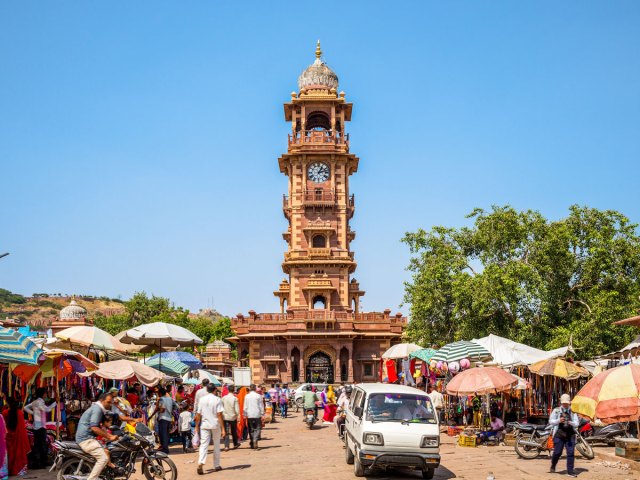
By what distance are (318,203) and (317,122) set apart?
905cm

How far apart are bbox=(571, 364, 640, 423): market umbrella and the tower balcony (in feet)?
146

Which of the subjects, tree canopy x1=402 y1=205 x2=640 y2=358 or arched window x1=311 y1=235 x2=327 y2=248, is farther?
arched window x1=311 y1=235 x2=327 y2=248

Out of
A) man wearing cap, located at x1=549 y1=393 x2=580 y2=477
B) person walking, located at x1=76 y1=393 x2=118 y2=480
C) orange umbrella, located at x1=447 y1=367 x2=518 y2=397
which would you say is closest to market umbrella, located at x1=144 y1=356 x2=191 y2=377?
orange umbrella, located at x1=447 y1=367 x2=518 y2=397

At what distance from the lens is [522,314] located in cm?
3509

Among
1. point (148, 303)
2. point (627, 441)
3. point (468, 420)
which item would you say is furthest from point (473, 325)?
point (148, 303)

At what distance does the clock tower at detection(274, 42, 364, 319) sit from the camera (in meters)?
55.0

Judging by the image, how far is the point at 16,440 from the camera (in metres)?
13.9

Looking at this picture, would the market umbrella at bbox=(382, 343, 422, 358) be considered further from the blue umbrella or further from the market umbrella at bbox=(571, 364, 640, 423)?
the market umbrella at bbox=(571, 364, 640, 423)

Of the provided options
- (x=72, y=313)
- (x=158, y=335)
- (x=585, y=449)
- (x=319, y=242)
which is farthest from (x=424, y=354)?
(x=72, y=313)

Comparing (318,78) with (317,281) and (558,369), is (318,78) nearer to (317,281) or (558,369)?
(317,281)

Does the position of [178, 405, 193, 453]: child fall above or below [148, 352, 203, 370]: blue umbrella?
below

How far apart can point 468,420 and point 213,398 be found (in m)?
12.5

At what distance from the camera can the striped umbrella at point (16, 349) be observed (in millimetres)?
13148

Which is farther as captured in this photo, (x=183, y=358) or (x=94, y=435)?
(x=183, y=358)
